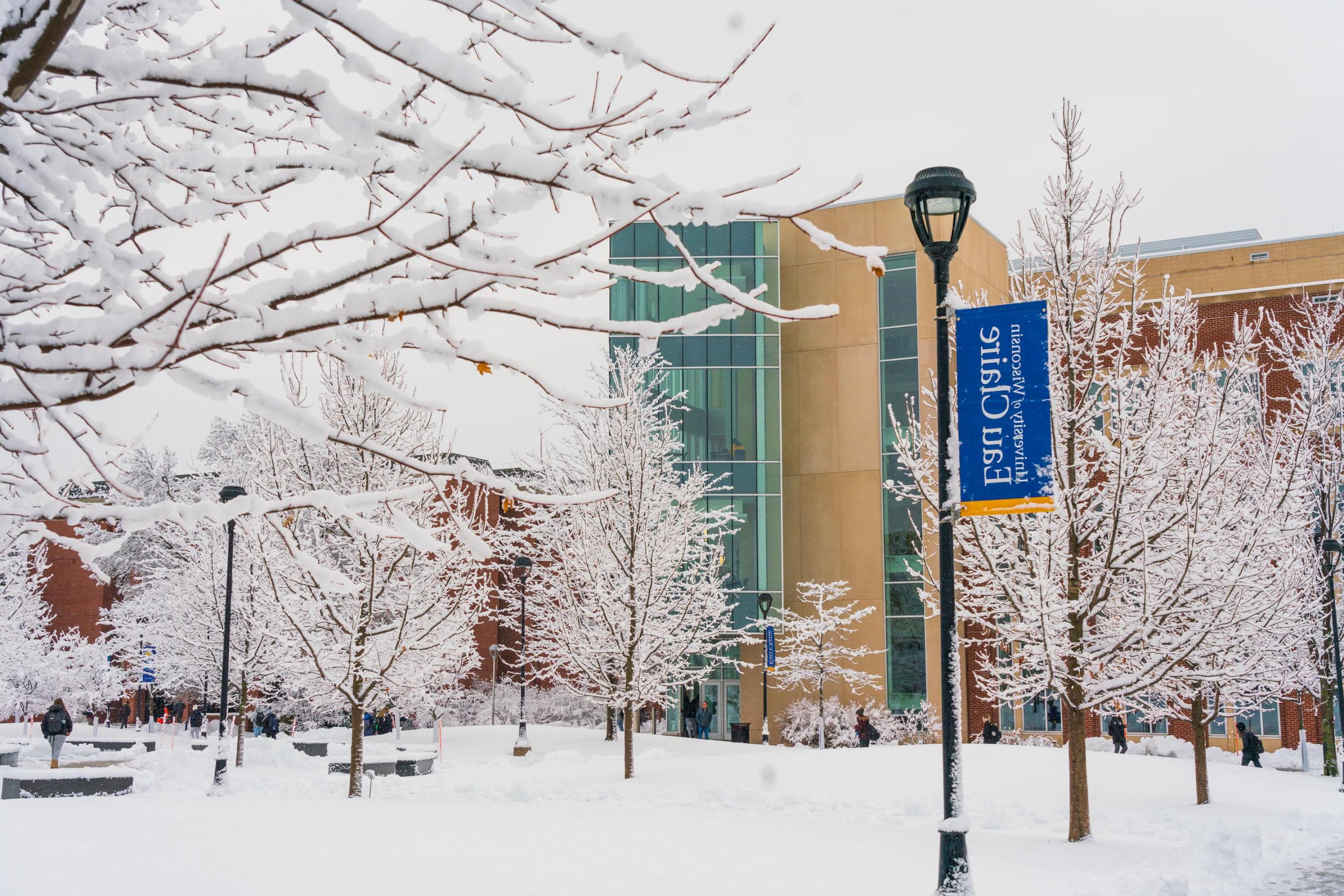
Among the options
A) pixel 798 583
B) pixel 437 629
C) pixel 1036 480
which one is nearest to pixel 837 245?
pixel 1036 480

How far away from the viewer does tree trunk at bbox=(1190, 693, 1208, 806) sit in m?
16.5

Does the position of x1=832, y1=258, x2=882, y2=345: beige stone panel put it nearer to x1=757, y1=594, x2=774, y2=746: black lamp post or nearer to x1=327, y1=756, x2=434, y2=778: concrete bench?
x1=757, y1=594, x2=774, y2=746: black lamp post

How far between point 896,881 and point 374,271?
27.0 ft

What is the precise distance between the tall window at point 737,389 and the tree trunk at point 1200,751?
21212 mm

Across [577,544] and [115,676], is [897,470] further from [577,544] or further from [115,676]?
[115,676]

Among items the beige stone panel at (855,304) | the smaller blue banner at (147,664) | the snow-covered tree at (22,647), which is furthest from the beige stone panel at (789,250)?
the snow-covered tree at (22,647)

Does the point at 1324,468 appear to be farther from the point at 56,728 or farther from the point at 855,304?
the point at 56,728

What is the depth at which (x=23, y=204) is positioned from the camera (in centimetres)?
427

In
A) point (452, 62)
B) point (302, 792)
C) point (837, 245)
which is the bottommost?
point (302, 792)

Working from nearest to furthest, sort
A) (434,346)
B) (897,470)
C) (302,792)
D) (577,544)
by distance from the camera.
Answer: (434,346) → (302,792) → (577,544) → (897,470)

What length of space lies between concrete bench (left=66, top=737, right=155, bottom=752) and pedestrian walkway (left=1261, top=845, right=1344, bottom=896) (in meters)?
24.7

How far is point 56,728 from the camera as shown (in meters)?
21.5

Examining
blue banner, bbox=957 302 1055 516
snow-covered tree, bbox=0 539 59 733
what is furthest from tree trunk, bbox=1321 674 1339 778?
snow-covered tree, bbox=0 539 59 733

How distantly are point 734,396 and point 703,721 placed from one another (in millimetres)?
12154
